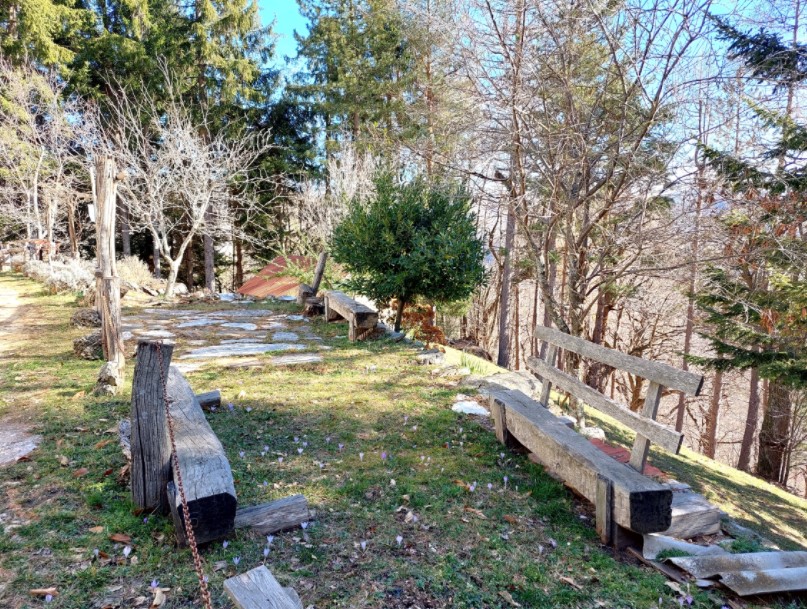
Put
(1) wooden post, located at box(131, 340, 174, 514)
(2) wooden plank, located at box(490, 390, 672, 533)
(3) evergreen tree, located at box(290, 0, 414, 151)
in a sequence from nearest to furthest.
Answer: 1. (1) wooden post, located at box(131, 340, 174, 514)
2. (2) wooden plank, located at box(490, 390, 672, 533)
3. (3) evergreen tree, located at box(290, 0, 414, 151)

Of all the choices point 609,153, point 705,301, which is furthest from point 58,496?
point 705,301

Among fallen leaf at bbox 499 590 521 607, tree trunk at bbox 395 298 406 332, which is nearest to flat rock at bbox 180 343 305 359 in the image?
tree trunk at bbox 395 298 406 332

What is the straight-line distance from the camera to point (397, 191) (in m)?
7.59

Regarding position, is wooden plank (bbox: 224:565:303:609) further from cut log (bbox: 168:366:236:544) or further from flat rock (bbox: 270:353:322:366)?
flat rock (bbox: 270:353:322:366)

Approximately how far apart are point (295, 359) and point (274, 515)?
12.3ft

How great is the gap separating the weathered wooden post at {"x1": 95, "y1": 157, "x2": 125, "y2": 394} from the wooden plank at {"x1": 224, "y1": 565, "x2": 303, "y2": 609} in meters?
4.24

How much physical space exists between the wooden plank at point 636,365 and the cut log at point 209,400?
9.63ft

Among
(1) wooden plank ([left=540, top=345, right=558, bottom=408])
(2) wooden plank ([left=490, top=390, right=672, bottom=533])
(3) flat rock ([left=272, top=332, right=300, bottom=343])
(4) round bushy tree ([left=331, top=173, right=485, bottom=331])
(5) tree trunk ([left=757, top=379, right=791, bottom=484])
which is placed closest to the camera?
(2) wooden plank ([left=490, top=390, right=672, bottom=533])

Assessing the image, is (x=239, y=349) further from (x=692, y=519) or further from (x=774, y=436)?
(x=774, y=436)

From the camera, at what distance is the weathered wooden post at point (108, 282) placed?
491 centimetres

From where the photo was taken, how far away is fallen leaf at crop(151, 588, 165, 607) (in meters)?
2.10

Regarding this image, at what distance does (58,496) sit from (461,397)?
352 centimetres

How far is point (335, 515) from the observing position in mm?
2939

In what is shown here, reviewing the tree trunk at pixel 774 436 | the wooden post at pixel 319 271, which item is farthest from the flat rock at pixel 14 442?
the tree trunk at pixel 774 436
